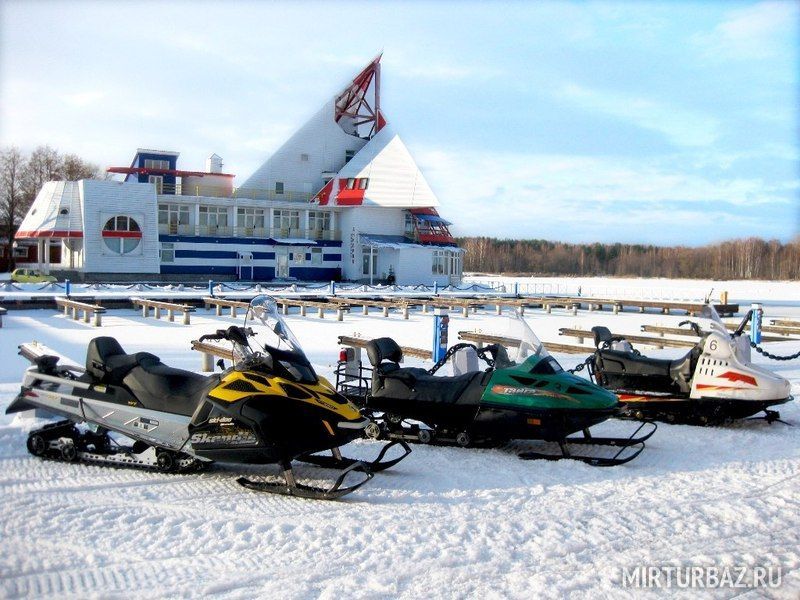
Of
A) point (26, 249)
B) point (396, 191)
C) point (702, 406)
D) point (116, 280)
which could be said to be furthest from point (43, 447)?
point (26, 249)

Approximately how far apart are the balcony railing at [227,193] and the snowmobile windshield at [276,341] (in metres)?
35.0

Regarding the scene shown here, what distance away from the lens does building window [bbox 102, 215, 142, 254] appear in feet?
114

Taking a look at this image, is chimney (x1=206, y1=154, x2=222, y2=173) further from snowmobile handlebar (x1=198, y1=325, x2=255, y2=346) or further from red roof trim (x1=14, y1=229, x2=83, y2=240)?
snowmobile handlebar (x1=198, y1=325, x2=255, y2=346)

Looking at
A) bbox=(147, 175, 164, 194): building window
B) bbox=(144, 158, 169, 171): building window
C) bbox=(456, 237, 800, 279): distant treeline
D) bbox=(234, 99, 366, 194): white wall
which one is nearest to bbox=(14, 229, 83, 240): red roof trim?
bbox=(147, 175, 164, 194): building window

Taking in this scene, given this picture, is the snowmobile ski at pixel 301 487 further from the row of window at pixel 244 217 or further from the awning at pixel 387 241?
the row of window at pixel 244 217

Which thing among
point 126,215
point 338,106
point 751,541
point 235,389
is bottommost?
point 751,541

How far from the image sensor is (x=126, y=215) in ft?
115

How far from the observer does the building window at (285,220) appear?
1609 inches

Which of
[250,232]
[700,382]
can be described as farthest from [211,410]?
[250,232]

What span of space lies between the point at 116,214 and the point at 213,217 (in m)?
5.48

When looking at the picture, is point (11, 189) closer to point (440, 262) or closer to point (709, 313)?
point (440, 262)

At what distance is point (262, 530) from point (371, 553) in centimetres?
71

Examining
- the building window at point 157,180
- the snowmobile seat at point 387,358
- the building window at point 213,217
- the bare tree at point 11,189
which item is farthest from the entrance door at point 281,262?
the snowmobile seat at point 387,358

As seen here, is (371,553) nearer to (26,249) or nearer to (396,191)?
(396,191)
